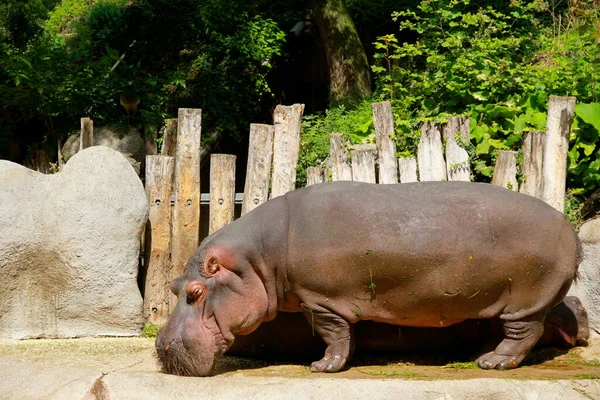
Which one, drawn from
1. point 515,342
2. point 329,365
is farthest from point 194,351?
point 515,342

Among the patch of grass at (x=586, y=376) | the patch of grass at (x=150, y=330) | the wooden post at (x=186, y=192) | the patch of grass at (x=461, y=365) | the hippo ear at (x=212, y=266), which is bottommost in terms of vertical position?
the patch of grass at (x=150, y=330)

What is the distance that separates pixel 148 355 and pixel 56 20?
1074cm

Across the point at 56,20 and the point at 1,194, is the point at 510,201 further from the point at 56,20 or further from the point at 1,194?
the point at 56,20

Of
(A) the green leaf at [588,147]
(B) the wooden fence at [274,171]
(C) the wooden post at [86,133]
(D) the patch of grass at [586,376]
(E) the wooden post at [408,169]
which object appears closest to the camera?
(D) the patch of grass at [586,376]

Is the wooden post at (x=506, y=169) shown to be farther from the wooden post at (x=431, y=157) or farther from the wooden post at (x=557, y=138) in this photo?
the wooden post at (x=431, y=157)

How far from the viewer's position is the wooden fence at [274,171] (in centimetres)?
750

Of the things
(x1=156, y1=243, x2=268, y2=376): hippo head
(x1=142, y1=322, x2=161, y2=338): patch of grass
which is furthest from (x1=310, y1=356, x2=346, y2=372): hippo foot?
(x1=142, y1=322, x2=161, y2=338): patch of grass

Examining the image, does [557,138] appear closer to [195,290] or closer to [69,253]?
[195,290]

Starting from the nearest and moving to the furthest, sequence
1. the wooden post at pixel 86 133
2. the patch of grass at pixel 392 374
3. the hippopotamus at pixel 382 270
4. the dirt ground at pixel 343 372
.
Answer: the patch of grass at pixel 392 374 < the dirt ground at pixel 343 372 < the hippopotamus at pixel 382 270 < the wooden post at pixel 86 133

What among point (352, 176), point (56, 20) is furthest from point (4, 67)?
point (352, 176)

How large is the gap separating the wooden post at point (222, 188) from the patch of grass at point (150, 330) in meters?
0.88

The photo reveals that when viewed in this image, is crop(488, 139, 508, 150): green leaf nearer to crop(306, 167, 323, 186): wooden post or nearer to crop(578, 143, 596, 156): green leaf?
crop(578, 143, 596, 156): green leaf

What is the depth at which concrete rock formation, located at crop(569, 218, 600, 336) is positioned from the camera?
6.87m

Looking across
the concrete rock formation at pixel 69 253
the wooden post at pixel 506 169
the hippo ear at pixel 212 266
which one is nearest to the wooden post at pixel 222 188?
the concrete rock formation at pixel 69 253
